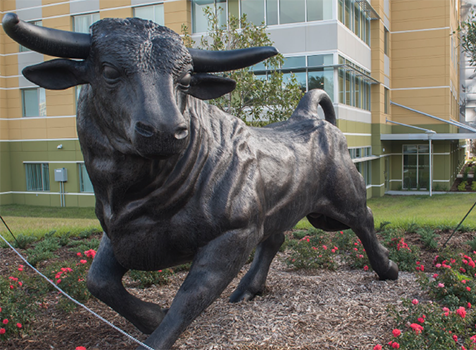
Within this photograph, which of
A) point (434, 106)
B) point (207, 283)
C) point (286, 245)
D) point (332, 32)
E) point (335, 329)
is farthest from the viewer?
point (434, 106)

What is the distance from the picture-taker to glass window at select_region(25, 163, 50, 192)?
2044 cm

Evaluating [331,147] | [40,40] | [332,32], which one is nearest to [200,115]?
[40,40]

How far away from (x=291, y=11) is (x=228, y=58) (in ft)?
49.1

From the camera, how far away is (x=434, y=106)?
22.6m

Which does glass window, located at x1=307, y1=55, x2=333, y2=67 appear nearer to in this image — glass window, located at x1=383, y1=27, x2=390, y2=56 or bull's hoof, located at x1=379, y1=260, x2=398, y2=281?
glass window, located at x1=383, y1=27, x2=390, y2=56

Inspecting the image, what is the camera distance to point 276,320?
3588mm

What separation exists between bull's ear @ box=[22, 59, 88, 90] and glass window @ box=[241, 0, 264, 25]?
15129mm

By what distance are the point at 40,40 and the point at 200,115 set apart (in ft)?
2.86

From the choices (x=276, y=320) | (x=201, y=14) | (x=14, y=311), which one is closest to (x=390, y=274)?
(x=276, y=320)

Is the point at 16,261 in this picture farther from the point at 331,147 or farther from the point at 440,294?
Answer: the point at 440,294

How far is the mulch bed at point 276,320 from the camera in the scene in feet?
10.5

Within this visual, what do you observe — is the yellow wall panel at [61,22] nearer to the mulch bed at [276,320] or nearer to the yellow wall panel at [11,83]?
the yellow wall panel at [11,83]

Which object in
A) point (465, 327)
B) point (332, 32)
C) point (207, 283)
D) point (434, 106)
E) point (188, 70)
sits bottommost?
point (465, 327)

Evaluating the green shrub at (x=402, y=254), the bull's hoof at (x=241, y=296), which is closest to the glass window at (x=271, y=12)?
the green shrub at (x=402, y=254)
